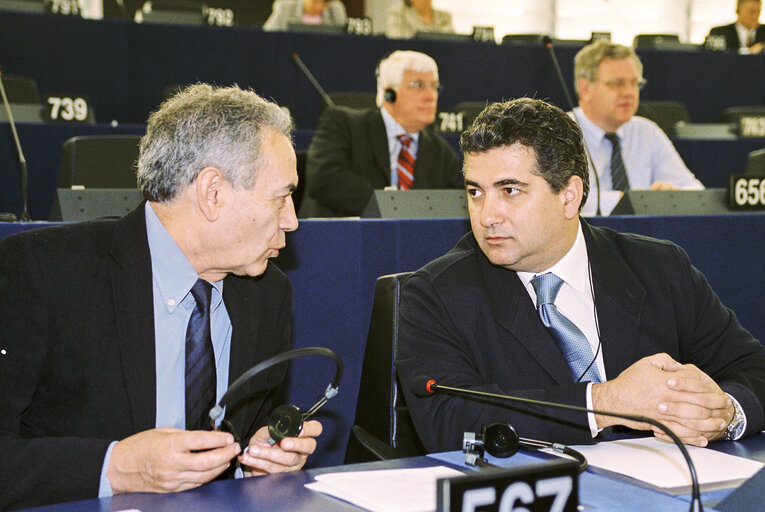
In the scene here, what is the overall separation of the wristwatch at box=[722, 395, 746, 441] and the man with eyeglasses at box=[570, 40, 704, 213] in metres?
2.73

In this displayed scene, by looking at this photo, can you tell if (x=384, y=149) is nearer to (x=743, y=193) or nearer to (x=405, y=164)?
(x=405, y=164)

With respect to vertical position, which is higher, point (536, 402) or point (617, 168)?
point (617, 168)

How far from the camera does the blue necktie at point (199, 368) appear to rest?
1.67 meters

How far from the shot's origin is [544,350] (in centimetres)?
187

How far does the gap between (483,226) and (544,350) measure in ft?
0.91

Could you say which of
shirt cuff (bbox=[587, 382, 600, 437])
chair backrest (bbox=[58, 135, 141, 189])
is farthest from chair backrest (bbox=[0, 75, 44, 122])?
shirt cuff (bbox=[587, 382, 600, 437])

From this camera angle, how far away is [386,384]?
2.03 metres

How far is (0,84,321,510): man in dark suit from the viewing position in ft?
4.78

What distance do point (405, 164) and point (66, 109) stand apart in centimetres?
171

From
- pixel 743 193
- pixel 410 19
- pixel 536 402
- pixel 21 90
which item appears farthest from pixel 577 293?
pixel 410 19

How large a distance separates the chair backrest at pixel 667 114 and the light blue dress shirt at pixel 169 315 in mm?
4686

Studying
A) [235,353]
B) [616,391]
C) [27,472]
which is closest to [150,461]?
[27,472]

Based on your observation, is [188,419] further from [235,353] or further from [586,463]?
[586,463]

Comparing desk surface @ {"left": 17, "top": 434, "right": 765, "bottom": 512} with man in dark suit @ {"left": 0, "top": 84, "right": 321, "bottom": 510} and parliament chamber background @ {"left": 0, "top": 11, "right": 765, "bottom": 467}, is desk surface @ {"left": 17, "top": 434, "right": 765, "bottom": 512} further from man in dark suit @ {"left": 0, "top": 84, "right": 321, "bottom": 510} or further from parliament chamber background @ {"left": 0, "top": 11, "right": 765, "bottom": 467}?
parliament chamber background @ {"left": 0, "top": 11, "right": 765, "bottom": 467}
